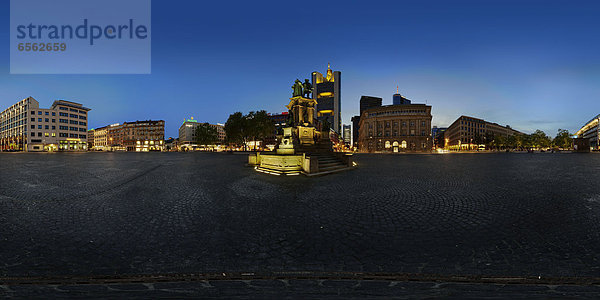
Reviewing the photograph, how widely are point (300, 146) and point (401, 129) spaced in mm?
78652

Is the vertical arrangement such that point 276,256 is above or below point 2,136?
below

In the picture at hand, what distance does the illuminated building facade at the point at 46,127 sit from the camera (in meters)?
85.9

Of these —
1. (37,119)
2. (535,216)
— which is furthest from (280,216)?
(37,119)

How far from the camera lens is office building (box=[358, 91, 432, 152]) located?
86.3m

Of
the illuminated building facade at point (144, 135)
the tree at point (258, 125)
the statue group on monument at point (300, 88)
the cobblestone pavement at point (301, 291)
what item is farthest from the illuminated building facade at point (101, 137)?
the cobblestone pavement at point (301, 291)

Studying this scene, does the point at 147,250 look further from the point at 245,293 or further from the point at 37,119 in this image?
the point at 37,119

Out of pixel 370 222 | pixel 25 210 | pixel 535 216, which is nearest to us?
pixel 370 222

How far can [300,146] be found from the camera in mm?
21469

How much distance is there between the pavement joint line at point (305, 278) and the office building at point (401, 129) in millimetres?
89765

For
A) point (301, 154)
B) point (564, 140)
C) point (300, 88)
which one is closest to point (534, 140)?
point (564, 140)

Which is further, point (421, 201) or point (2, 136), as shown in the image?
point (2, 136)

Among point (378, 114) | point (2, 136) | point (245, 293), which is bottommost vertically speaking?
point (245, 293)

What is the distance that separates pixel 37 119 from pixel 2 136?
152ft

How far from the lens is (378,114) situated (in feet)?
316
